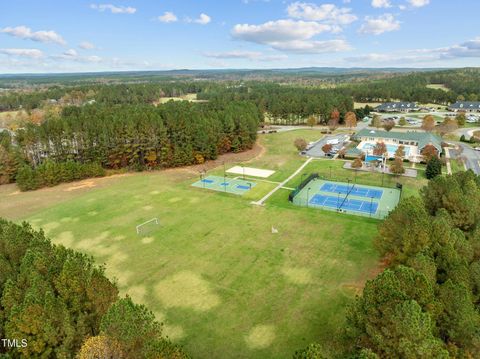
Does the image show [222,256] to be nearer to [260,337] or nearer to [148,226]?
[260,337]

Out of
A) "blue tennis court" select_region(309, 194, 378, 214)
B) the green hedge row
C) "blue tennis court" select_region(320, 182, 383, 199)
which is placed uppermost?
the green hedge row

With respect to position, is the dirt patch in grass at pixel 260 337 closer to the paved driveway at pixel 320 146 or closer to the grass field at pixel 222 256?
the grass field at pixel 222 256

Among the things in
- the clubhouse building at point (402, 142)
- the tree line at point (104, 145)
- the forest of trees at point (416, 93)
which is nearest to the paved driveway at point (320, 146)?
the clubhouse building at point (402, 142)

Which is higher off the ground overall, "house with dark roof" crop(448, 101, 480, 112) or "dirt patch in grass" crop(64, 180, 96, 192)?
"house with dark roof" crop(448, 101, 480, 112)

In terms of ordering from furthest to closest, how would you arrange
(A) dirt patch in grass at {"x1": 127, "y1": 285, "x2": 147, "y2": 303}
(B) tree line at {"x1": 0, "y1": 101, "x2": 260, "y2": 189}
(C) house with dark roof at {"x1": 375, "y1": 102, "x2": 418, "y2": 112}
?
1. (C) house with dark roof at {"x1": 375, "y1": 102, "x2": 418, "y2": 112}
2. (B) tree line at {"x1": 0, "y1": 101, "x2": 260, "y2": 189}
3. (A) dirt patch in grass at {"x1": 127, "y1": 285, "x2": 147, "y2": 303}

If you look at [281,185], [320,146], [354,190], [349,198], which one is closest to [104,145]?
[281,185]

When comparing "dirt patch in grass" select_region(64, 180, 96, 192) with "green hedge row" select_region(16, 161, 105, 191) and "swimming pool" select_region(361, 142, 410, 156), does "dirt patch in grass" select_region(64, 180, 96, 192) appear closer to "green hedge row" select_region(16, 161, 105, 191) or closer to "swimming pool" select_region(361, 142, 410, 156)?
"green hedge row" select_region(16, 161, 105, 191)

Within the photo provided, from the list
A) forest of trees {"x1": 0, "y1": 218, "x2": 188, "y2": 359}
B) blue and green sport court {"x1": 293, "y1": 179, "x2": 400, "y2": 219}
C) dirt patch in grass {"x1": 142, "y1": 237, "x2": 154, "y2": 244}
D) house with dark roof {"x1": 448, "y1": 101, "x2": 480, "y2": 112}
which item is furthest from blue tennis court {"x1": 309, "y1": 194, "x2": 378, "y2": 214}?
house with dark roof {"x1": 448, "y1": 101, "x2": 480, "y2": 112}
